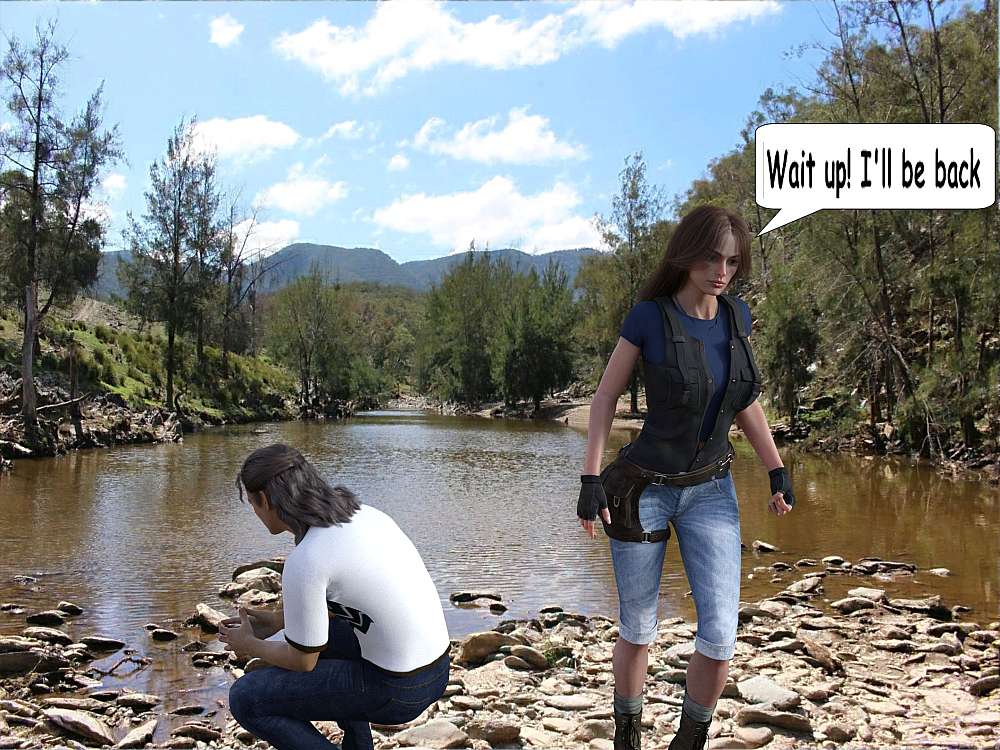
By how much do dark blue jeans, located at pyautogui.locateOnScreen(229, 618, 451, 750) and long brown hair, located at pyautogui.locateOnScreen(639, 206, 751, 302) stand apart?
160cm

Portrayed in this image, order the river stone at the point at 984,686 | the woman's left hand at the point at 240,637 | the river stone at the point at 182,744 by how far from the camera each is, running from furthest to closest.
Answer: the river stone at the point at 984,686 < the river stone at the point at 182,744 < the woman's left hand at the point at 240,637

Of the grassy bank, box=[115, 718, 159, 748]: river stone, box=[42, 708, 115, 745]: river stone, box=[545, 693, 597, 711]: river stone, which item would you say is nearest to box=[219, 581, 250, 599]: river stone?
box=[115, 718, 159, 748]: river stone

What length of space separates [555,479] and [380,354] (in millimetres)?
73756

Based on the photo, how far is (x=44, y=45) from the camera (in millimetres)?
23125

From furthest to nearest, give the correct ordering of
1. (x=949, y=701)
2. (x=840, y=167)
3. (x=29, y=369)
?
(x=29, y=369) < (x=840, y=167) < (x=949, y=701)

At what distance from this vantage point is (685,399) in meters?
3.24

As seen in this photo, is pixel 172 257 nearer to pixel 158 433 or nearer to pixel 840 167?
pixel 158 433

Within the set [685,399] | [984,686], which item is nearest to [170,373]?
[984,686]

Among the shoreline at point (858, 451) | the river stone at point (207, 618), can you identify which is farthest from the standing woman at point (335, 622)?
the shoreline at point (858, 451)

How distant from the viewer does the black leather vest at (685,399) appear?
128 inches

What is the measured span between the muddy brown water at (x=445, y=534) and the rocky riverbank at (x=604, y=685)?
1.09ft

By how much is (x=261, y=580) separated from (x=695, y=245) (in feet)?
21.5

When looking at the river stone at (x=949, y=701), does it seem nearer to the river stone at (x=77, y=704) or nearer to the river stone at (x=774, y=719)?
the river stone at (x=774, y=719)

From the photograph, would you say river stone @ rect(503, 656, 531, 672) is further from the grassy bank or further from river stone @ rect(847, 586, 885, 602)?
the grassy bank
